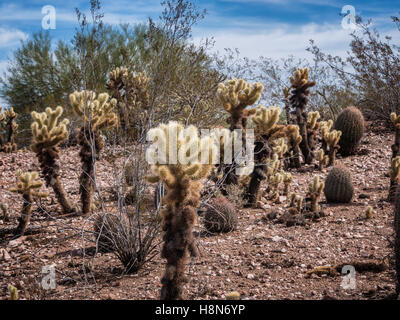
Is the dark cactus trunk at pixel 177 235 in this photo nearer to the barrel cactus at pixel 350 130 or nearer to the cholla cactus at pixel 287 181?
the cholla cactus at pixel 287 181

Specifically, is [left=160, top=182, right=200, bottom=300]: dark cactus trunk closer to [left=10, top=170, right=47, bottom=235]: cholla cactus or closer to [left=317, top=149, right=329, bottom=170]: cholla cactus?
[left=10, top=170, right=47, bottom=235]: cholla cactus

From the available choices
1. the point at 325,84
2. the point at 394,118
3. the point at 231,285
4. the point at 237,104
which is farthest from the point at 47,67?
the point at 231,285

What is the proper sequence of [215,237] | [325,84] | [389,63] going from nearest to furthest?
[215,237] < [389,63] < [325,84]

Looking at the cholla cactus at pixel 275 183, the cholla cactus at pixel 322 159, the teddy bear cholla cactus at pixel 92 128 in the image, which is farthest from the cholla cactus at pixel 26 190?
the cholla cactus at pixel 322 159

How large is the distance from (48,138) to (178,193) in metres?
3.33

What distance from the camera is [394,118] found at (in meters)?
6.99

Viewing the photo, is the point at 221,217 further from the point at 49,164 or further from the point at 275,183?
the point at 49,164

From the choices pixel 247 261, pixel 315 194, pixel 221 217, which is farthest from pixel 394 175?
pixel 247 261

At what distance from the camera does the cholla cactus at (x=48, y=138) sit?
551 centimetres

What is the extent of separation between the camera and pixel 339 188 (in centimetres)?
618

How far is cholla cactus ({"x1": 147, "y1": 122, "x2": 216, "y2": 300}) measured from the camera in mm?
2714
